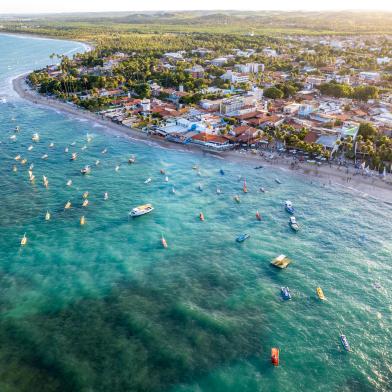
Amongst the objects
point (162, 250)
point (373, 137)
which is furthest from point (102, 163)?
point (373, 137)

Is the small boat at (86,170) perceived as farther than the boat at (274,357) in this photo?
Yes

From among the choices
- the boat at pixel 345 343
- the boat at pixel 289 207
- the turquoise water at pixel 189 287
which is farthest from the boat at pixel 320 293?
the boat at pixel 289 207

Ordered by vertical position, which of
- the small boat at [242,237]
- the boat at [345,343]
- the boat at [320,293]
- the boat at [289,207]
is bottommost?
the boat at [345,343]

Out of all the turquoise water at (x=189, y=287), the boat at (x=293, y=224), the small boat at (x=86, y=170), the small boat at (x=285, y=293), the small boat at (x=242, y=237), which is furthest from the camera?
the small boat at (x=86, y=170)

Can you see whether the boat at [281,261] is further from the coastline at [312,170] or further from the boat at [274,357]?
the coastline at [312,170]

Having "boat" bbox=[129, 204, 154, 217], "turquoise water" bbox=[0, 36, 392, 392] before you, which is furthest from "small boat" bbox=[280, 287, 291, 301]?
"boat" bbox=[129, 204, 154, 217]

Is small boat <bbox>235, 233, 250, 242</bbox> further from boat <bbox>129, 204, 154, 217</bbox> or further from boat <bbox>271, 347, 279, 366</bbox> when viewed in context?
boat <bbox>271, 347, 279, 366</bbox>

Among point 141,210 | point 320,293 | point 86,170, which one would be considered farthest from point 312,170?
point 86,170

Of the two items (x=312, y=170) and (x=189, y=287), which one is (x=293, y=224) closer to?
(x=189, y=287)
